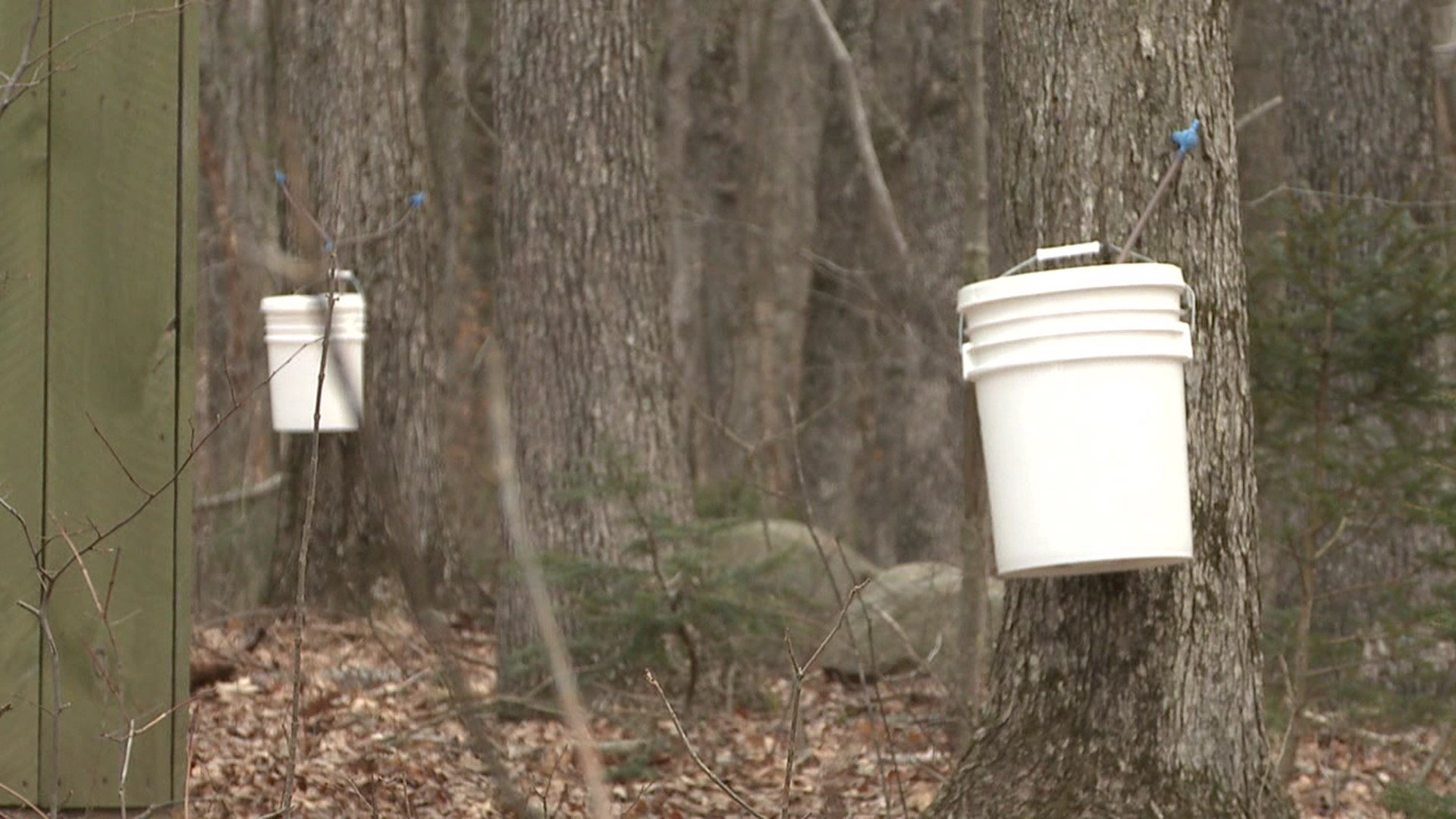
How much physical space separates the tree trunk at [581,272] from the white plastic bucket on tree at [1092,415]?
324 cm

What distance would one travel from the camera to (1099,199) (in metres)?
3.80

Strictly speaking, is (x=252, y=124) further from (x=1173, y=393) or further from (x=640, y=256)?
(x=1173, y=393)

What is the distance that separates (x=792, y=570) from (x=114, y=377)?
5.31m

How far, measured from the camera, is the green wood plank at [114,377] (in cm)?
316

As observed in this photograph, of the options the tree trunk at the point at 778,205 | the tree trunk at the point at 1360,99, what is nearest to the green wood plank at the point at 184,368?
the tree trunk at the point at 1360,99

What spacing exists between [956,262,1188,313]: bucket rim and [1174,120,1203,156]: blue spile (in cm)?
46

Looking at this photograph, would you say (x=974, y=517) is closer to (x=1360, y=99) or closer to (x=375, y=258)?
(x=1360, y=99)

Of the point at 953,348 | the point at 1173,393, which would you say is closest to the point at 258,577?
the point at 953,348

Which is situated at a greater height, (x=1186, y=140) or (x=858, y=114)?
(x=858, y=114)

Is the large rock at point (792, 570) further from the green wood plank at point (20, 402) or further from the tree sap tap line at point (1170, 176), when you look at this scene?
the green wood plank at point (20, 402)

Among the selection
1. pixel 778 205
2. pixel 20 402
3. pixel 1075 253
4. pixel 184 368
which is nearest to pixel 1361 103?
pixel 1075 253

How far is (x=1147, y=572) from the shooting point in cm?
374

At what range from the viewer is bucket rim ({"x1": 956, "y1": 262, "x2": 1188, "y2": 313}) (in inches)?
128

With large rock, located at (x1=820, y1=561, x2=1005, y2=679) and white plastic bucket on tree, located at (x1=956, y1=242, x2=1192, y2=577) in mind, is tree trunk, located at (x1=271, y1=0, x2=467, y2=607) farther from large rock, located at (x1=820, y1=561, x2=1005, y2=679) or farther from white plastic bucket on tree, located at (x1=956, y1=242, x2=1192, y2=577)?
white plastic bucket on tree, located at (x1=956, y1=242, x2=1192, y2=577)
